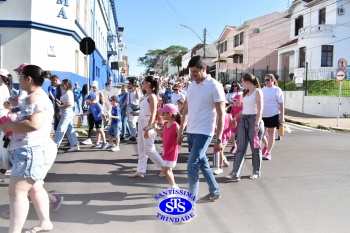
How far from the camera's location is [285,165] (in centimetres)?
752

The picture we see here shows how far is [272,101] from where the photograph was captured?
8164mm

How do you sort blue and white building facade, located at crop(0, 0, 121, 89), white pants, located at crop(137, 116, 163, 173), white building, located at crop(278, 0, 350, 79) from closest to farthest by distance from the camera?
white pants, located at crop(137, 116, 163, 173), blue and white building facade, located at crop(0, 0, 121, 89), white building, located at crop(278, 0, 350, 79)

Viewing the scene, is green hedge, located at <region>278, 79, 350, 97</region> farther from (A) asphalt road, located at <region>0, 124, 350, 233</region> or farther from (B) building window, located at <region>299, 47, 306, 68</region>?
(A) asphalt road, located at <region>0, 124, 350, 233</region>

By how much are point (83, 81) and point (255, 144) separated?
13.8 metres

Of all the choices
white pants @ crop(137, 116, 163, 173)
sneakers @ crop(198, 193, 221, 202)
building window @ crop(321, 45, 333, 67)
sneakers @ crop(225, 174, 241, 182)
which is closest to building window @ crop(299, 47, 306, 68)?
building window @ crop(321, 45, 333, 67)

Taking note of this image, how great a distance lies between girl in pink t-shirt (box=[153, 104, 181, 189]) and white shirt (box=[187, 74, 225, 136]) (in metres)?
0.68

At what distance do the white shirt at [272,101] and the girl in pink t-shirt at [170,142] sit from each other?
3304 millimetres

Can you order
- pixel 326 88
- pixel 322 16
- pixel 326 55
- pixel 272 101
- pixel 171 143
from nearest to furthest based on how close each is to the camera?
pixel 171 143, pixel 272 101, pixel 326 88, pixel 326 55, pixel 322 16

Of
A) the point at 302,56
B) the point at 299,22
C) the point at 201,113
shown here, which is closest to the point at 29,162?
the point at 201,113

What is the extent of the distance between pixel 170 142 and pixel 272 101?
12.0 feet

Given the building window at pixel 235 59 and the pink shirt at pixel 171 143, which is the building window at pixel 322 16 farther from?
the pink shirt at pixel 171 143

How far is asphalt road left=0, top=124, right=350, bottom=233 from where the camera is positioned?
4238 mm

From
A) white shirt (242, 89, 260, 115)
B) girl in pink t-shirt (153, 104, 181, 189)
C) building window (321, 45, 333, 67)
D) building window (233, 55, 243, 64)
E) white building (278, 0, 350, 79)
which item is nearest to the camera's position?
girl in pink t-shirt (153, 104, 181, 189)

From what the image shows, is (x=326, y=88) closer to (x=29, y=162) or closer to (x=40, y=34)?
(x=40, y=34)
